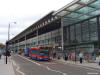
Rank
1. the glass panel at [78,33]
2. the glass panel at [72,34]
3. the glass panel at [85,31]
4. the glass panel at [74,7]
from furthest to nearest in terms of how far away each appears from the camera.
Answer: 1. the glass panel at [72,34]
2. the glass panel at [78,33]
3. the glass panel at [85,31]
4. the glass panel at [74,7]

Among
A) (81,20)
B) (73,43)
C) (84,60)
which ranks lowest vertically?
(84,60)

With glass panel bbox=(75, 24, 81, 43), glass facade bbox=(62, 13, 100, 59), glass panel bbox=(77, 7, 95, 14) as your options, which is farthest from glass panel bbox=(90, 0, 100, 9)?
glass panel bbox=(75, 24, 81, 43)

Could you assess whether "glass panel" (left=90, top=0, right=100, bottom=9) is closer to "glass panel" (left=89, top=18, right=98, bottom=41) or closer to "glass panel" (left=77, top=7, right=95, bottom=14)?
"glass panel" (left=77, top=7, right=95, bottom=14)

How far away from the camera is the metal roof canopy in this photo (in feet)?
115

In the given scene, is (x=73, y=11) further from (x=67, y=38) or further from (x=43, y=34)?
(x=43, y=34)

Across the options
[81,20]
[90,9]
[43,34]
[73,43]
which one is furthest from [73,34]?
[43,34]

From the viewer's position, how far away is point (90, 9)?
36.9 meters

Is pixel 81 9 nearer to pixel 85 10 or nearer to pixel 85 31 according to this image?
pixel 85 10

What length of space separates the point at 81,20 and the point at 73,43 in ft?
18.8

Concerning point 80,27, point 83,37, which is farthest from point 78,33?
point 83,37

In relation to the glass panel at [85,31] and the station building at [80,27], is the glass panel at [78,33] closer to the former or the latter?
the station building at [80,27]

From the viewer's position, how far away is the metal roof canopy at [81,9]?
34900 millimetres

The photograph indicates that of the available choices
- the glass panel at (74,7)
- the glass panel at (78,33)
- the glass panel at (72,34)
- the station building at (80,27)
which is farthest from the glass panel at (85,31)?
the glass panel at (72,34)

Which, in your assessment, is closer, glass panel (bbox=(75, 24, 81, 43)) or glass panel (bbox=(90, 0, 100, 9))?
glass panel (bbox=(90, 0, 100, 9))
